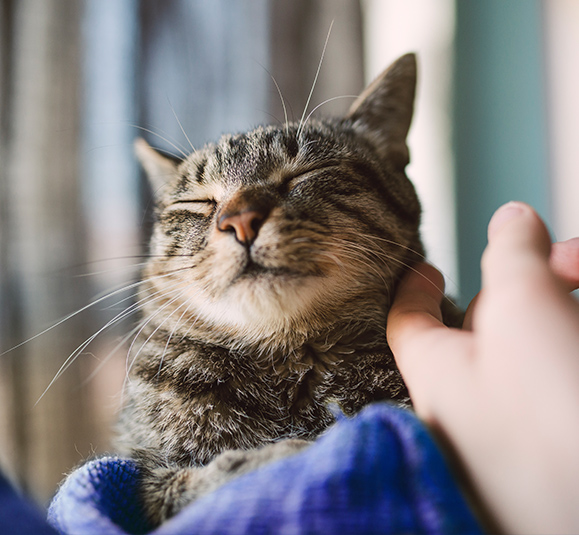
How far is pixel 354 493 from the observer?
1.23ft

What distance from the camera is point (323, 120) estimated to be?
1139 mm

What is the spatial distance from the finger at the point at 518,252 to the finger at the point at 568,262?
5.8 inches

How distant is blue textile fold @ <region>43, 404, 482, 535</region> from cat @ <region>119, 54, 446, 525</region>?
15 centimetres

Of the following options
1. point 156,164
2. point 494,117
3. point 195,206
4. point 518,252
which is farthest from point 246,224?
point 494,117

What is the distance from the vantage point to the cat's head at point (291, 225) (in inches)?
28.1

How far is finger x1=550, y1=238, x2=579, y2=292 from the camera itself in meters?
0.60

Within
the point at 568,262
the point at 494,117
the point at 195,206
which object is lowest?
the point at 568,262

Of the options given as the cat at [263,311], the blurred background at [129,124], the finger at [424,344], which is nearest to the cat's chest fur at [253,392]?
the cat at [263,311]

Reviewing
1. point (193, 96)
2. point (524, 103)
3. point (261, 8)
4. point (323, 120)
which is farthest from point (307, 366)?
point (261, 8)

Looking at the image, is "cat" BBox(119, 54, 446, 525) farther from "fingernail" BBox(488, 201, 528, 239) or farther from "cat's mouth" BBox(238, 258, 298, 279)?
"fingernail" BBox(488, 201, 528, 239)

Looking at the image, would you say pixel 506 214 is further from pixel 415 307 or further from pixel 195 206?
pixel 195 206

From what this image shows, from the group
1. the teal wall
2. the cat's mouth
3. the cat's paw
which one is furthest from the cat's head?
the teal wall

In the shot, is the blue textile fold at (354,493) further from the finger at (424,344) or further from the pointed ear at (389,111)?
the pointed ear at (389,111)

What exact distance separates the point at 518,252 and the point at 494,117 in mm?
1675
